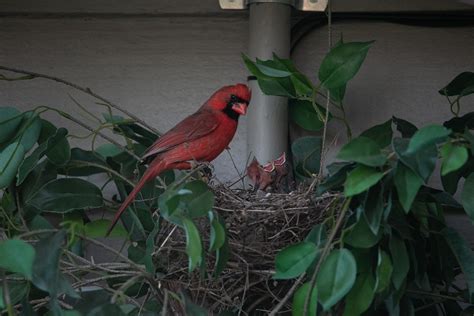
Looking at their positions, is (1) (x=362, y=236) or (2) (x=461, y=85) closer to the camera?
(1) (x=362, y=236)

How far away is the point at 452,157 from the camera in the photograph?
7.30 ft

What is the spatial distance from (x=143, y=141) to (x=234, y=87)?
0.92 feet

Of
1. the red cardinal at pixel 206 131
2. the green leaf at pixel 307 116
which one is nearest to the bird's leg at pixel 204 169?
the red cardinal at pixel 206 131

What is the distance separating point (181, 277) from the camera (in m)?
2.73

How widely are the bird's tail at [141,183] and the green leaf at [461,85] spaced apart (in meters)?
0.74

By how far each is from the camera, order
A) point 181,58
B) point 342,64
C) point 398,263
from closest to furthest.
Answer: point 398,263, point 342,64, point 181,58

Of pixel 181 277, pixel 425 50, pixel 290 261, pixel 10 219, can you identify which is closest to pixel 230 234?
pixel 181 277

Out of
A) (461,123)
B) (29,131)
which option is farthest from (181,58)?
(461,123)

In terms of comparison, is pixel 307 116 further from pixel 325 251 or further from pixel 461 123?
pixel 325 251

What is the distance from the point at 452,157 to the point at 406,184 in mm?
98

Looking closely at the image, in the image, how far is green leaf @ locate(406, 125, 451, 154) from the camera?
221 cm

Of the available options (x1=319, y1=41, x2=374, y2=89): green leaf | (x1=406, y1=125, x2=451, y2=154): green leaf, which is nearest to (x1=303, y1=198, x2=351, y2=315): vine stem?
(x1=406, y1=125, x2=451, y2=154): green leaf

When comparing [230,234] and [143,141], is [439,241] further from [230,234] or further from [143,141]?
[143,141]

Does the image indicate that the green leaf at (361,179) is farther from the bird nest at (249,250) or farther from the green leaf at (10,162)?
the green leaf at (10,162)
